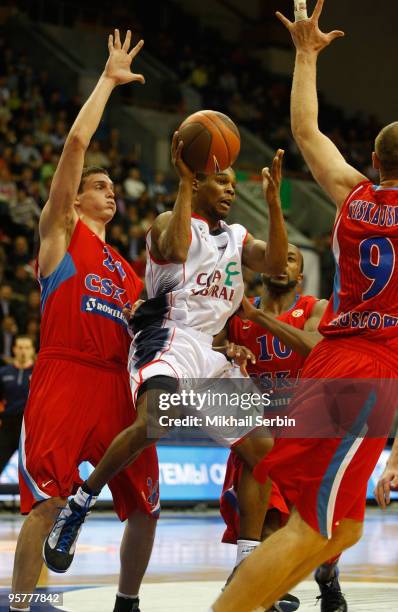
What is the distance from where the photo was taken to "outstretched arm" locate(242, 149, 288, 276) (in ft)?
18.0

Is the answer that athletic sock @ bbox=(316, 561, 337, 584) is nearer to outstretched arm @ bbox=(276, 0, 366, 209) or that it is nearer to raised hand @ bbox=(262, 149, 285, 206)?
raised hand @ bbox=(262, 149, 285, 206)

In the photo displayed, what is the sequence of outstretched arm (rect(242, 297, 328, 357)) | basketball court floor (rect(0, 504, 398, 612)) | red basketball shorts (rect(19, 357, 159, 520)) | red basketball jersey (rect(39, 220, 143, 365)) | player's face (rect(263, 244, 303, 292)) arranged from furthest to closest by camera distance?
player's face (rect(263, 244, 303, 292)), basketball court floor (rect(0, 504, 398, 612)), outstretched arm (rect(242, 297, 328, 357)), red basketball jersey (rect(39, 220, 143, 365)), red basketball shorts (rect(19, 357, 159, 520))

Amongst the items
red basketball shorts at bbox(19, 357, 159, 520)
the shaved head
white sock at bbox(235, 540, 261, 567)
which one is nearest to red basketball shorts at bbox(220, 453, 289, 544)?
white sock at bbox(235, 540, 261, 567)

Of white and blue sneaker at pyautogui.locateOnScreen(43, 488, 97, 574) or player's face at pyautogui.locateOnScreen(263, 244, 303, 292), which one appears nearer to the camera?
white and blue sneaker at pyautogui.locateOnScreen(43, 488, 97, 574)

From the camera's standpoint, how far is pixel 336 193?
481 centimetres

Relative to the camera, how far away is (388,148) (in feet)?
15.3

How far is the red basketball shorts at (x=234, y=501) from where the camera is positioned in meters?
6.21

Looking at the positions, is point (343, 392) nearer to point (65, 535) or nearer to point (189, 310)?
point (189, 310)

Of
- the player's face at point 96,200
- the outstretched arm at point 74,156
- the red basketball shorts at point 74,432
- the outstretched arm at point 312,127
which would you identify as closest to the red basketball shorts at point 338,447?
the outstretched arm at point 312,127

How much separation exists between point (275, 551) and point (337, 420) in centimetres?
62

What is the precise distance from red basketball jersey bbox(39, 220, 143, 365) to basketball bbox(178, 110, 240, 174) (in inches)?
31.8

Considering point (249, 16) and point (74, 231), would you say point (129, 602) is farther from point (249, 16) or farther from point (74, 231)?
point (249, 16)

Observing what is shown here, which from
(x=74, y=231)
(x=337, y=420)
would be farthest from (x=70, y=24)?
(x=337, y=420)

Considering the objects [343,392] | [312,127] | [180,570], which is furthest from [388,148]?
[180,570]
